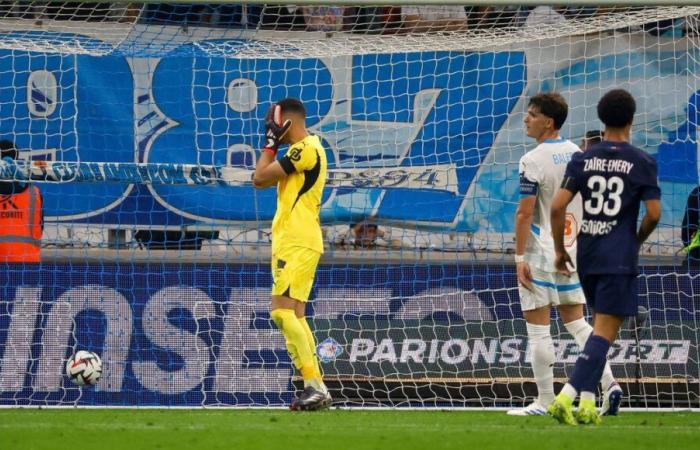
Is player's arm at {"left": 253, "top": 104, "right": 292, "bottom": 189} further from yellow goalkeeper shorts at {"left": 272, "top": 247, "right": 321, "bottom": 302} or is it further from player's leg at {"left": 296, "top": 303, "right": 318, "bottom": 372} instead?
player's leg at {"left": 296, "top": 303, "right": 318, "bottom": 372}

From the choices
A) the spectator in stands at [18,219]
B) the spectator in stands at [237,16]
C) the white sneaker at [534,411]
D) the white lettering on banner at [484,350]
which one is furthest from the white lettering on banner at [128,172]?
the white sneaker at [534,411]

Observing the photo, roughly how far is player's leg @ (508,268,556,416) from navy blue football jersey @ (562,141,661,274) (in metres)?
1.33

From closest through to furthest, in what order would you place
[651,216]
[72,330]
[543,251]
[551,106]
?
1. [651,216]
2. [551,106]
3. [543,251]
4. [72,330]

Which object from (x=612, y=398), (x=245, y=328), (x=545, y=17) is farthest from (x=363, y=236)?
(x=612, y=398)

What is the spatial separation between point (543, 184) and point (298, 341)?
6.47ft

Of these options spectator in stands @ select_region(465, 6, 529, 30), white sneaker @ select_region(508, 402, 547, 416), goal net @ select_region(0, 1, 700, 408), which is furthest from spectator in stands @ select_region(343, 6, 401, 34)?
white sneaker @ select_region(508, 402, 547, 416)

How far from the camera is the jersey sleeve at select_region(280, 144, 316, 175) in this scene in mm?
9344

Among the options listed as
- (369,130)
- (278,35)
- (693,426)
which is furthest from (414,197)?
(693,426)

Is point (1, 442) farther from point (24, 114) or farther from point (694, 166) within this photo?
point (694, 166)

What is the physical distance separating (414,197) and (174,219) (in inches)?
84.1

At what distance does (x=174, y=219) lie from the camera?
12.1 meters

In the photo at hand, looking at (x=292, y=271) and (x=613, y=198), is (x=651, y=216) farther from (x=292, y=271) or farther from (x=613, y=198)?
(x=292, y=271)

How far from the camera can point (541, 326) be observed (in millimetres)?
9180

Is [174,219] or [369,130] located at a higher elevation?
[369,130]
